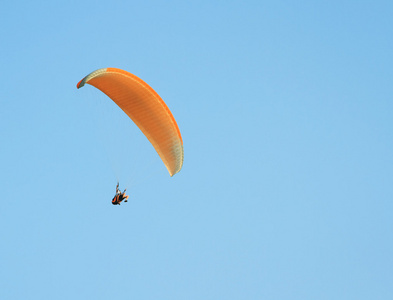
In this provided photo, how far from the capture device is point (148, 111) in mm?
53375

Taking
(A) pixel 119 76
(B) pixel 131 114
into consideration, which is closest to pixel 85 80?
(A) pixel 119 76

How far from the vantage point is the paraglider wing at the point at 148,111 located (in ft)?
170

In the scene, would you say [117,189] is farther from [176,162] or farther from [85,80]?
[85,80]

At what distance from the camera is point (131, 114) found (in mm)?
54531

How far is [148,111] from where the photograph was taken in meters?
53.4

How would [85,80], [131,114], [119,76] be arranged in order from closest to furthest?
[85,80], [119,76], [131,114]

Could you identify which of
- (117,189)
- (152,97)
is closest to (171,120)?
(152,97)

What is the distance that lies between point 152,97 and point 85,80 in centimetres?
611

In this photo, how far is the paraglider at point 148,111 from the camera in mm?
51844

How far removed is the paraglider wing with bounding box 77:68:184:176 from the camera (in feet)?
170

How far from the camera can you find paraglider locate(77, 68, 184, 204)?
5184 cm

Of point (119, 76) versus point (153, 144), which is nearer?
point (119, 76)

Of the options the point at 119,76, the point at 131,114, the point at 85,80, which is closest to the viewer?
the point at 85,80

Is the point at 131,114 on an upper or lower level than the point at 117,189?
upper
